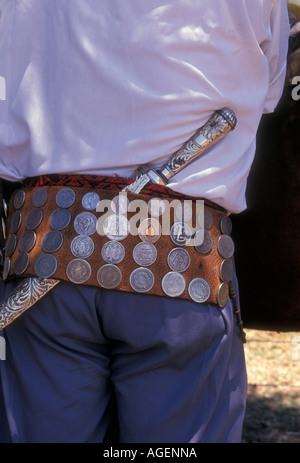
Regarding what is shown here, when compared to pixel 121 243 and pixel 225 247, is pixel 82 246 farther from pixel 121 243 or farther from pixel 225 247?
pixel 225 247

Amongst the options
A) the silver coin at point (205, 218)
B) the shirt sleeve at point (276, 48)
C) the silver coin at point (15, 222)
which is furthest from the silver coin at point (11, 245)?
the shirt sleeve at point (276, 48)

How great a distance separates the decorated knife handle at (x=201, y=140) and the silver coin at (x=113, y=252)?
0.47 feet

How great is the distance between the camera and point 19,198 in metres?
1.15

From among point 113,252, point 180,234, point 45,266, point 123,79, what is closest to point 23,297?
point 45,266

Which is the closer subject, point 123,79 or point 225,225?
point 123,79

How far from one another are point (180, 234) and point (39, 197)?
255 millimetres

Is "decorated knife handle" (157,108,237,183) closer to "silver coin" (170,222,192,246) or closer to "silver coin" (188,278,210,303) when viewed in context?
"silver coin" (170,222,192,246)

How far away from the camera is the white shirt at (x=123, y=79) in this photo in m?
1.03

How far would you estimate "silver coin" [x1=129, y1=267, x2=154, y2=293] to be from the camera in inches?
40.8

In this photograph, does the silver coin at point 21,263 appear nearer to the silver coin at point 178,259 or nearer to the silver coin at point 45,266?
the silver coin at point 45,266
